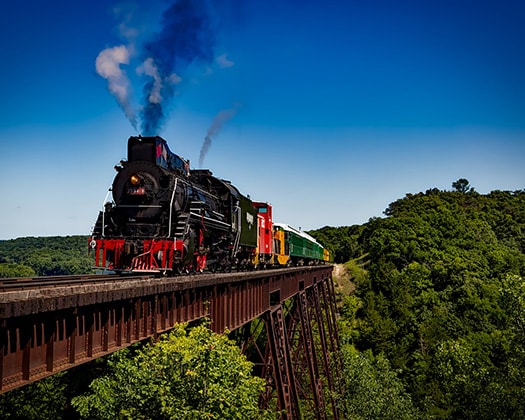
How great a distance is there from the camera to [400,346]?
48875 mm

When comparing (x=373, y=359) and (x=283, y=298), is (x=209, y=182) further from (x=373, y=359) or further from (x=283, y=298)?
(x=373, y=359)

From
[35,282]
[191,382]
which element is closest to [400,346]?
[191,382]

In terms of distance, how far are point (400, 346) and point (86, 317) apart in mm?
46279

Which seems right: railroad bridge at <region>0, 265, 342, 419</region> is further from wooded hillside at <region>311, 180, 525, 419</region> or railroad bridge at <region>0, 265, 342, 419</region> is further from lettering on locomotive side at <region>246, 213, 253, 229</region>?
wooded hillside at <region>311, 180, 525, 419</region>

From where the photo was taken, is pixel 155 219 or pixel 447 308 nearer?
pixel 155 219

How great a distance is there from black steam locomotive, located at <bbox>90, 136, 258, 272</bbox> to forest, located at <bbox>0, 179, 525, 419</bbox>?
2379mm

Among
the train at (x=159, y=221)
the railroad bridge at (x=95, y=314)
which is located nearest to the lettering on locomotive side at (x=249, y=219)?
the train at (x=159, y=221)

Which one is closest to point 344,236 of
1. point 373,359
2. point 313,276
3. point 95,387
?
point 373,359

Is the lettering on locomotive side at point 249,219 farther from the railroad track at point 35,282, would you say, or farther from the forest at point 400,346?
the railroad track at point 35,282

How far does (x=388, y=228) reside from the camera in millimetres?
74312

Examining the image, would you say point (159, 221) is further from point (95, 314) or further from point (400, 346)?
point (400, 346)

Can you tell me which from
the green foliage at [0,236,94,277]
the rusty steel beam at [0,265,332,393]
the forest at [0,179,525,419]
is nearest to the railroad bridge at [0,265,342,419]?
the rusty steel beam at [0,265,332,393]

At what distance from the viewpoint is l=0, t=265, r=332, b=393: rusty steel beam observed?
18.9 feet

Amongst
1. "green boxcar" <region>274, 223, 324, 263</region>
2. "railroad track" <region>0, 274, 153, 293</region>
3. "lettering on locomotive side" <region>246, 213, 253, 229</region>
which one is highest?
"lettering on locomotive side" <region>246, 213, 253, 229</region>
